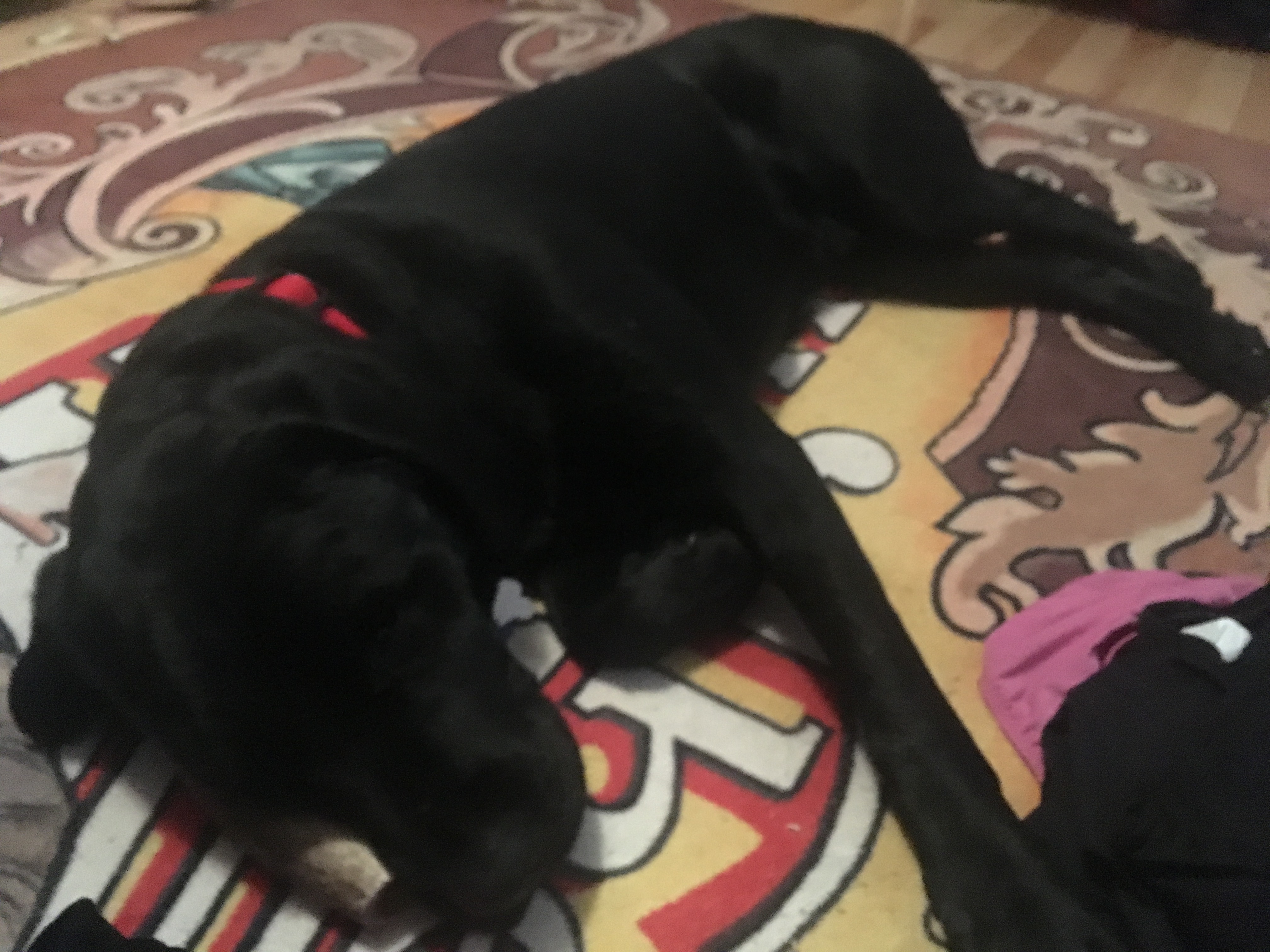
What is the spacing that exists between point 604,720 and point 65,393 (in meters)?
0.69

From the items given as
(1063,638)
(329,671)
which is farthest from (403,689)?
(1063,638)

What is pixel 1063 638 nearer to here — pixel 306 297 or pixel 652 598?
pixel 652 598

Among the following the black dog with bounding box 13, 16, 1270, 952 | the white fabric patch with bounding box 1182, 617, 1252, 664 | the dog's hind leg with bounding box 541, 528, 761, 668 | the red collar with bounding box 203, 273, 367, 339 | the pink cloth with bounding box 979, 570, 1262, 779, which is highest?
the red collar with bounding box 203, 273, 367, 339

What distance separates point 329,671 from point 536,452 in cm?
32

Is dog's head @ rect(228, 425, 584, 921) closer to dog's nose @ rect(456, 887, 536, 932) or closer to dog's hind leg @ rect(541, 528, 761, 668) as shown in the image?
dog's nose @ rect(456, 887, 536, 932)

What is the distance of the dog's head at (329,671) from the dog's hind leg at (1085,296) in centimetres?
87

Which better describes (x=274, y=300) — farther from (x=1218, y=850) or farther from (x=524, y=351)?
(x=1218, y=850)

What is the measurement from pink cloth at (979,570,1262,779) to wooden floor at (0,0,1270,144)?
1.30 metres

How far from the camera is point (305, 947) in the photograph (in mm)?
707

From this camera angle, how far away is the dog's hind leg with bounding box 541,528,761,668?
88 centimetres

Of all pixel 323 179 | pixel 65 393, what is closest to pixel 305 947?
pixel 65 393

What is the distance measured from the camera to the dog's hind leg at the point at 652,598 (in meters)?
0.88

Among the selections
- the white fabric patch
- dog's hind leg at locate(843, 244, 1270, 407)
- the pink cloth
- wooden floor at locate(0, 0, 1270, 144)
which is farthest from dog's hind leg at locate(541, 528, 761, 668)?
wooden floor at locate(0, 0, 1270, 144)

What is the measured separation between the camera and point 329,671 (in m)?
0.59
